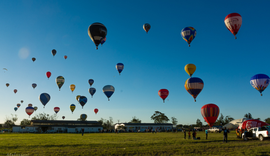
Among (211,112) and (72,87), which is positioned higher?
(72,87)

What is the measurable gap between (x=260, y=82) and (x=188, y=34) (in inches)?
585

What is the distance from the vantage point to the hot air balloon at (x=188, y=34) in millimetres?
35312

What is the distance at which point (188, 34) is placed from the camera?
35312 millimetres

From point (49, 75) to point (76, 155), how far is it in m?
47.3

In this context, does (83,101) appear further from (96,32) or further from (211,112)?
(211,112)

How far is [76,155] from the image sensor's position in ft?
45.6

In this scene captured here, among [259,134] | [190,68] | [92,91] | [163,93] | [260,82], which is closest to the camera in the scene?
[259,134]

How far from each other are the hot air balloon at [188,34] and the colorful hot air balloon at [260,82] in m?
13.1

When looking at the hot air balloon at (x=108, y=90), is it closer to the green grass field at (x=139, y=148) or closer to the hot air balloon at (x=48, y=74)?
the hot air balloon at (x=48, y=74)

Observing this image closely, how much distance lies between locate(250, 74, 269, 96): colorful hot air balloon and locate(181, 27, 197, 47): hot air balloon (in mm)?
13126

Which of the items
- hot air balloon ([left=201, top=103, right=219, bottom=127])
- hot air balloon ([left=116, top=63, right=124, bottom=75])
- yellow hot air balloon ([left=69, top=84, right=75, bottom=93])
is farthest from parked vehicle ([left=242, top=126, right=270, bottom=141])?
yellow hot air balloon ([left=69, top=84, right=75, bottom=93])

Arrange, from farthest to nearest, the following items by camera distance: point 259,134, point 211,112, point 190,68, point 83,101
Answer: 1. point 83,101
2. point 190,68
3. point 211,112
4. point 259,134

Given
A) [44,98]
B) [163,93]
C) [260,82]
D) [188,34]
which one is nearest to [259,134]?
[260,82]

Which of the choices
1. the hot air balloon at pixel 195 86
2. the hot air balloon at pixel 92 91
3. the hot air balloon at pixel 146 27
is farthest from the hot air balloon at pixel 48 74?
the hot air balloon at pixel 195 86
